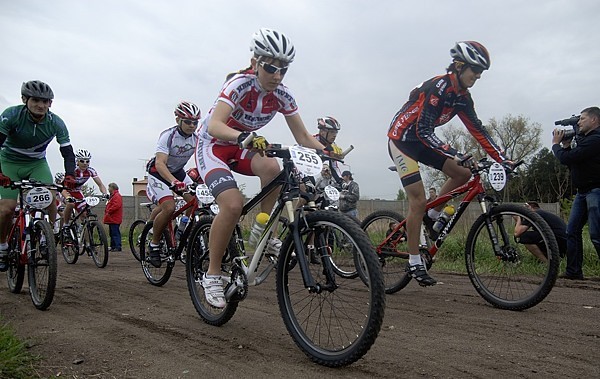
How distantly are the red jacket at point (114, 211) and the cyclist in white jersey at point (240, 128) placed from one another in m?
9.97

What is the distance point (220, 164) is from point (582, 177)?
15.7 feet

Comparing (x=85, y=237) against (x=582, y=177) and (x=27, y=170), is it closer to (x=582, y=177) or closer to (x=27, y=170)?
(x=27, y=170)

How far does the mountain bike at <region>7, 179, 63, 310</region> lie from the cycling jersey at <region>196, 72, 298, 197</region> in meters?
1.93

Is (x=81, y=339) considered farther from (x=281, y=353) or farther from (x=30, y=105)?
(x=30, y=105)

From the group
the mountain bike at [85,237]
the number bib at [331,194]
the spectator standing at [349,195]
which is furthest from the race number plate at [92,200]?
the number bib at [331,194]

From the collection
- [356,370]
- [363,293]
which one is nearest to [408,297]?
[363,293]

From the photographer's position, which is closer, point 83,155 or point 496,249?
point 496,249

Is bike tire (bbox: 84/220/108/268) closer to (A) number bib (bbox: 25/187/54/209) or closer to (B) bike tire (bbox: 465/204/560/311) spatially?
(A) number bib (bbox: 25/187/54/209)

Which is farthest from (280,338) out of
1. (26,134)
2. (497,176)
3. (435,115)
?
(26,134)

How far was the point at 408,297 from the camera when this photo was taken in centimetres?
533

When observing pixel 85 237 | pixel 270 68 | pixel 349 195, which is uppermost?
pixel 270 68

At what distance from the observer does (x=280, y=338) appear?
370cm

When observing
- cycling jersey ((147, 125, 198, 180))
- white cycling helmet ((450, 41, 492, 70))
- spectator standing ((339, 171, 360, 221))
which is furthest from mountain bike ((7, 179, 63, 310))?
spectator standing ((339, 171, 360, 221))

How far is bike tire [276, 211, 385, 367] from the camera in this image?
9.52 ft
